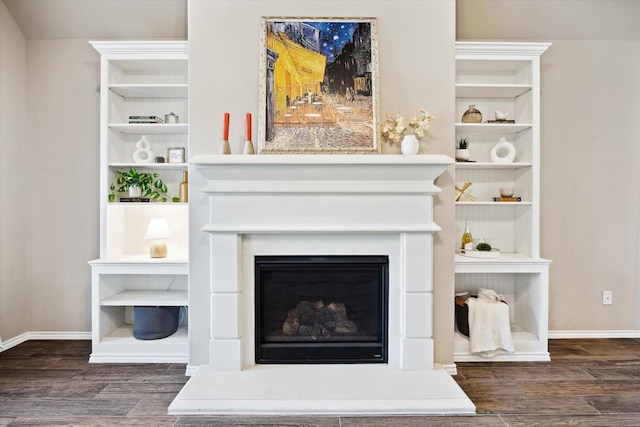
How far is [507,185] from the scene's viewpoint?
3107 mm

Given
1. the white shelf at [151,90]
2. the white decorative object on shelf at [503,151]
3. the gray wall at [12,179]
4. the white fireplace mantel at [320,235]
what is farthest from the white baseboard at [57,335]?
the white decorative object on shelf at [503,151]

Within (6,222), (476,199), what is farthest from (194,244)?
(476,199)

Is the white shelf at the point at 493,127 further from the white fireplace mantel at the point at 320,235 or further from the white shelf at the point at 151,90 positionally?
the white shelf at the point at 151,90

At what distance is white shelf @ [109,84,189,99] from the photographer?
9.08 ft

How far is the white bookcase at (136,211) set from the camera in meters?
2.71

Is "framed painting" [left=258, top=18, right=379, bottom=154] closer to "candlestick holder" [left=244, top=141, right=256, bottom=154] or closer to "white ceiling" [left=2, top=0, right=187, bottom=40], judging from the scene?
"candlestick holder" [left=244, top=141, right=256, bottom=154]

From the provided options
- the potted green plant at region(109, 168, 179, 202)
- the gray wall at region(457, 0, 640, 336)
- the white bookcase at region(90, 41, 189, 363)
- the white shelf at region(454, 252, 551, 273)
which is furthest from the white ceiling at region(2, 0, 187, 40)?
the gray wall at region(457, 0, 640, 336)

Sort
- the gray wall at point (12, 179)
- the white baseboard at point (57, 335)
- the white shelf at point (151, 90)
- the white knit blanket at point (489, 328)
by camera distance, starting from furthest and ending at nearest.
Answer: the white baseboard at point (57, 335), the gray wall at point (12, 179), the white shelf at point (151, 90), the white knit blanket at point (489, 328)

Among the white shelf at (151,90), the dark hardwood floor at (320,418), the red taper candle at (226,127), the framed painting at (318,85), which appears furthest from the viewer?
the white shelf at (151,90)

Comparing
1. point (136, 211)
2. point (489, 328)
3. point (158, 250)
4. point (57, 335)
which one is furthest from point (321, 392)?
point (57, 335)

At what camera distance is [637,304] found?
321 cm

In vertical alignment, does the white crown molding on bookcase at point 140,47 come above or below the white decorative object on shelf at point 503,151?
above

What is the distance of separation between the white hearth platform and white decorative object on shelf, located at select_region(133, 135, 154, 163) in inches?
64.2

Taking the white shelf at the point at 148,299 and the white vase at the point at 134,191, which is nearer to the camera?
the white shelf at the point at 148,299
